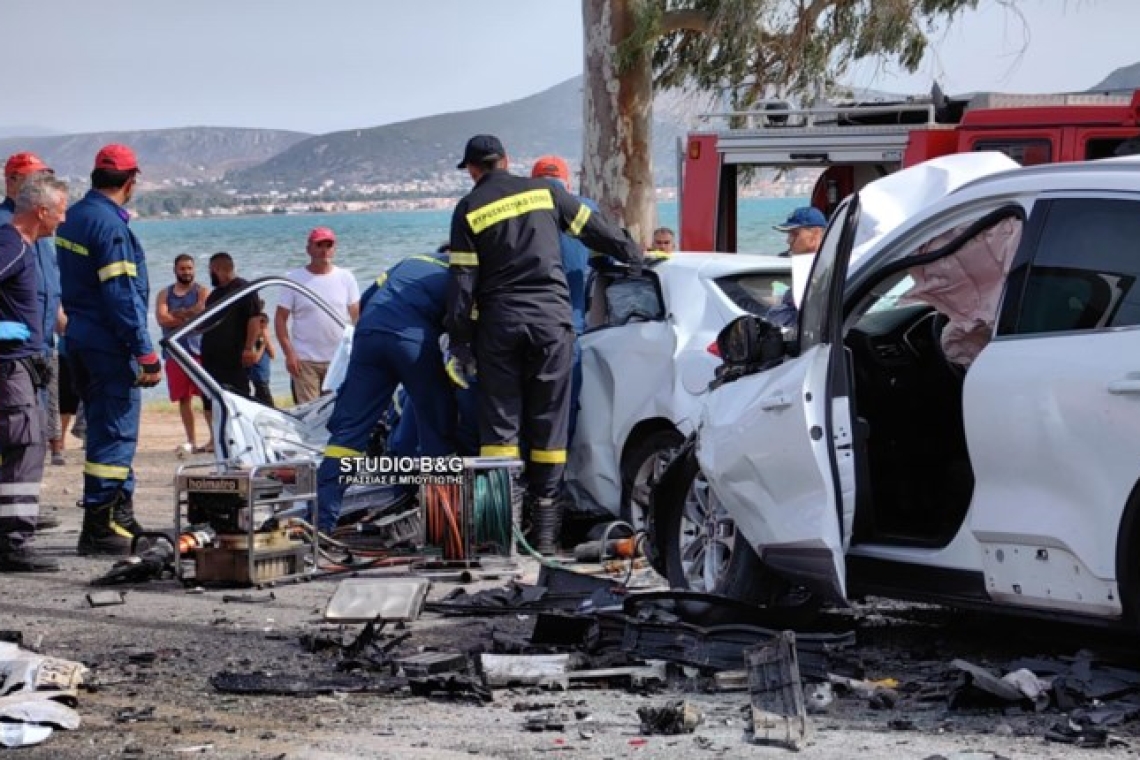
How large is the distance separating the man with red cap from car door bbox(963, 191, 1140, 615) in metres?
9.41

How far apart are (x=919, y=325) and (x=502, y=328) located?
301 centimetres

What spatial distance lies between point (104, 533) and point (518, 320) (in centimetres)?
267

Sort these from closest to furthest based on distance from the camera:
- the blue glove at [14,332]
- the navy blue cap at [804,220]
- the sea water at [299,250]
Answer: the blue glove at [14,332]
the navy blue cap at [804,220]
the sea water at [299,250]

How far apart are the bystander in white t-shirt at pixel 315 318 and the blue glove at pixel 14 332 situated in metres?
5.29

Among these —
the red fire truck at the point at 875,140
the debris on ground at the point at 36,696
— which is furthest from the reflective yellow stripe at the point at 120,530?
the red fire truck at the point at 875,140

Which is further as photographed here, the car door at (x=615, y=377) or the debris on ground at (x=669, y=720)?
the car door at (x=615, y=377)

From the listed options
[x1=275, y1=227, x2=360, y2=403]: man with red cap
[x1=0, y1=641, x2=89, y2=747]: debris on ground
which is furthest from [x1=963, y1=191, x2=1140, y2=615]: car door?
[x1=275, y1=227, x2=360, y2=403]: man with red cap

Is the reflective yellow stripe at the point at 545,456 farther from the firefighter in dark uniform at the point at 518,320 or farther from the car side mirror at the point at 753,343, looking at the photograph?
the car side mirror at the point at 753,343

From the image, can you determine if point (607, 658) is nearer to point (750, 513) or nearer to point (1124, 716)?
point (750, 513)

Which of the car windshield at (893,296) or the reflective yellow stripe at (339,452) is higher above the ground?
the car windshield at (893,296)

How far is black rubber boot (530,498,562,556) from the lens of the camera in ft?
35.1

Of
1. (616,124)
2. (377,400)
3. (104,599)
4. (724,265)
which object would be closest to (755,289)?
(724,265)

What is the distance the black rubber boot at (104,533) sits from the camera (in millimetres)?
11070

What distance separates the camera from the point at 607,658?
733cm
